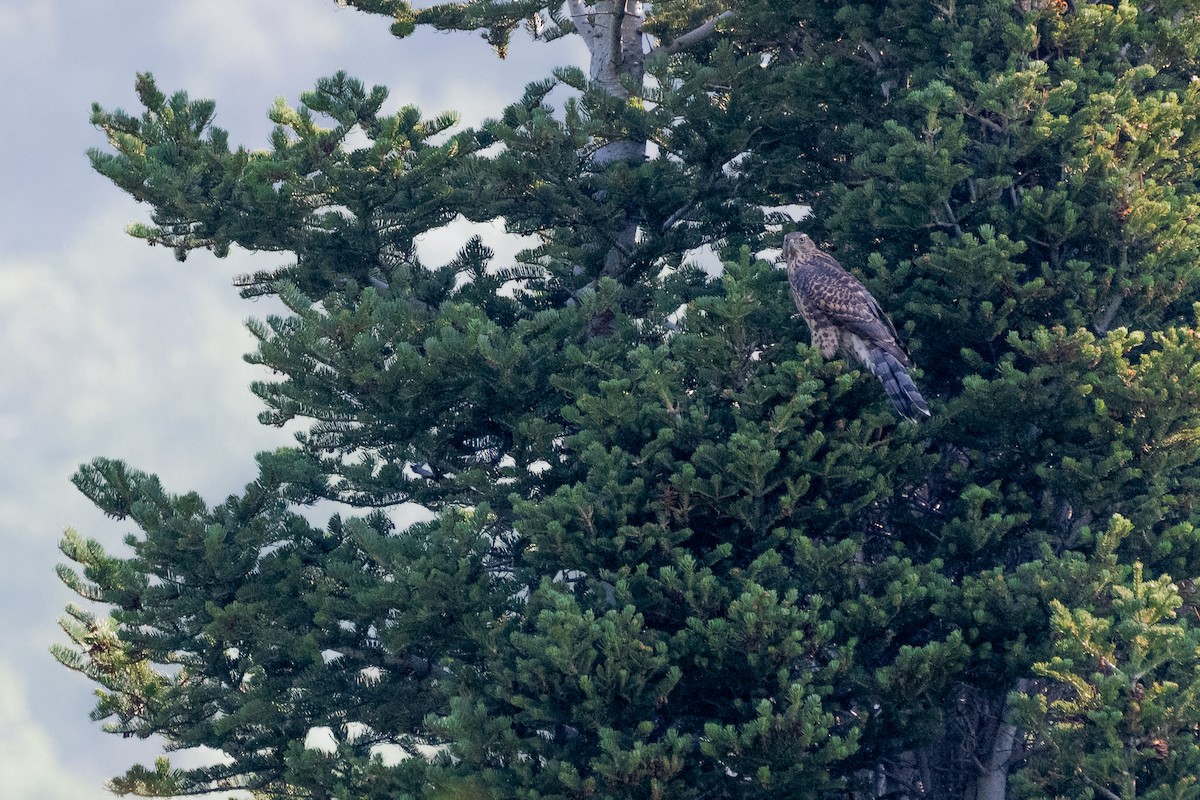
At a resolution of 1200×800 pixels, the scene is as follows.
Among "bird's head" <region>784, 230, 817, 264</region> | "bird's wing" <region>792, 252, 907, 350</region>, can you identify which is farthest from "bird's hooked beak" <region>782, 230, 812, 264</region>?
"bird's wing" <region>792, 252, 907, 350</region>

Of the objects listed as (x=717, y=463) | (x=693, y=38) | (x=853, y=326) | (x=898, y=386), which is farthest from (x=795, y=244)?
(x=693, y=38)

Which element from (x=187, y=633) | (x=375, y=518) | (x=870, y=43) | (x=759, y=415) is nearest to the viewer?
(x=759, y=415)

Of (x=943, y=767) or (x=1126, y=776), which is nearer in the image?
(x=1126, y=776)

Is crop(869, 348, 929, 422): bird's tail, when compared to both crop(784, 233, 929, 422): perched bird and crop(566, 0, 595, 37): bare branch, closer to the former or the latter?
crop(784, 233, 929, 422): perched bird

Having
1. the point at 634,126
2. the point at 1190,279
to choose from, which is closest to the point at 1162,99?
the point at 1190,279

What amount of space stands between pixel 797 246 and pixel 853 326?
151 cm

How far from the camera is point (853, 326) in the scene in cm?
1050

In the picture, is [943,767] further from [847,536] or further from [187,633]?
[187,633]

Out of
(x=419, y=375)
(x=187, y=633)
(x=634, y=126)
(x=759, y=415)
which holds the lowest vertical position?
(x=187, y=633)

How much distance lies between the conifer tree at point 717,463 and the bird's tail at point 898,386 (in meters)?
0.11

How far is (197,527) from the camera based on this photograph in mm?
10180

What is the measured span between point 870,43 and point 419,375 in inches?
203

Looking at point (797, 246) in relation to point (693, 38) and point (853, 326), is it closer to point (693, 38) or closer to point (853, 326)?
point (853, 326)

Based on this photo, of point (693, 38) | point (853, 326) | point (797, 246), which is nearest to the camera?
point (853, 326)
